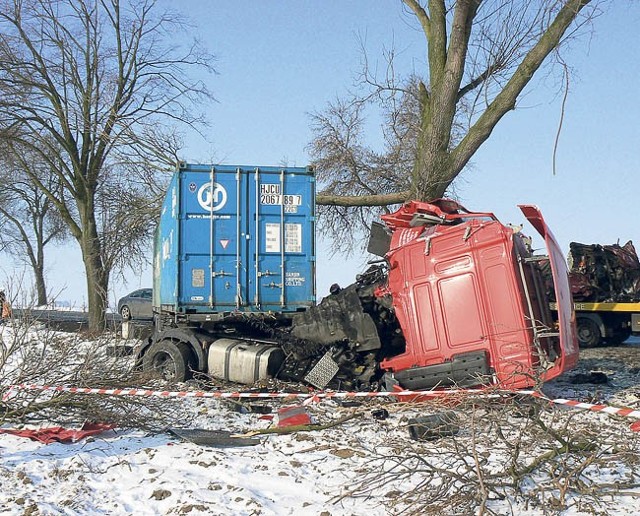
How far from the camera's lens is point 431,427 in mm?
6707

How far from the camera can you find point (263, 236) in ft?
34.4

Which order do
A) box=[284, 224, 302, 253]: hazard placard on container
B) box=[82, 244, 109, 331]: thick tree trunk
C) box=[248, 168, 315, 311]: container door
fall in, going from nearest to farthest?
box=[248, 168, 315, 311]: container door → box=[284, 224, 302, 253]: hazard placard on container → box=[82, 244, 109, 331]: thick tree trunk

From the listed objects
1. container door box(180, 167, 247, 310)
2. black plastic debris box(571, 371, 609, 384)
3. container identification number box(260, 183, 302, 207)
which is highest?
container identification number box(260, 183, 302, 207)

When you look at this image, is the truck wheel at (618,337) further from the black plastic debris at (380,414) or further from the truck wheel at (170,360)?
the truck wheel at (170,360)

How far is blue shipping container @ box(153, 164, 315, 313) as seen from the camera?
10312 millimetres

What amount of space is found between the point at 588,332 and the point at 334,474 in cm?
1259

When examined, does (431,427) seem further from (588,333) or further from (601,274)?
(601,274)

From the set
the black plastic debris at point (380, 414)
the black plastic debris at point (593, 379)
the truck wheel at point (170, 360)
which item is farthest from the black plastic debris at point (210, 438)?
the black plastic debris at point (593, 379)

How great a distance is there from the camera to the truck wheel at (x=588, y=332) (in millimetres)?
16641

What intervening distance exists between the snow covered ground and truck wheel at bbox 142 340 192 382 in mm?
2909

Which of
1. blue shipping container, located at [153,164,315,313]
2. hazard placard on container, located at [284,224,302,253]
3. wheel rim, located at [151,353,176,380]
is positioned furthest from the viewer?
hazard placard on container, located at [284,224,302,253]

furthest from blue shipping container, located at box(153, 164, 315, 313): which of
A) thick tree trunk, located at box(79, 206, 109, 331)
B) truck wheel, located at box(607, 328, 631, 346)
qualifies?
thick tree trunk, located at box(79, 206, 109, 331)

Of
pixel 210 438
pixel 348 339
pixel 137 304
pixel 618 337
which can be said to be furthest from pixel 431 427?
pixel 137 304

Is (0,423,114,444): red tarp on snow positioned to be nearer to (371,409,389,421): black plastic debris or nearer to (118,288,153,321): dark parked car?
(371,409,389,421): black plastic debris
